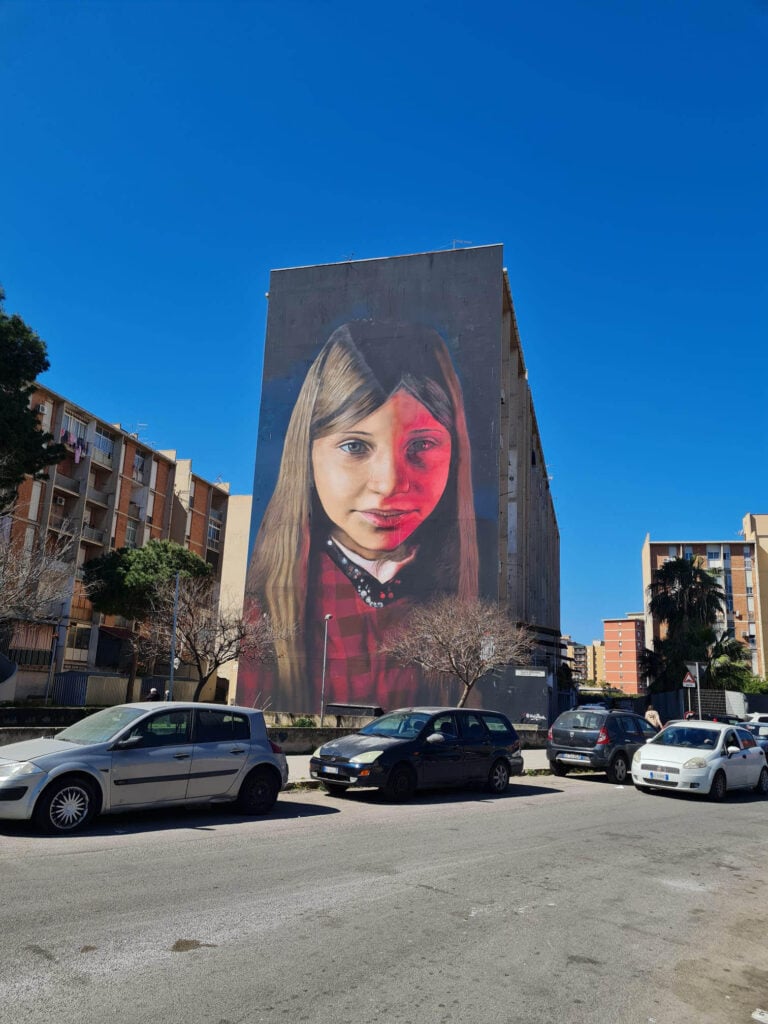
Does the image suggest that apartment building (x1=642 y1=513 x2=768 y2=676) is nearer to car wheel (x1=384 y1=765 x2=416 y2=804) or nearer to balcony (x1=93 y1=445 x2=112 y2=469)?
balcony (x1=93 y1=445 x2=112 y2=469)

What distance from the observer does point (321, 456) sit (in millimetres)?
44594

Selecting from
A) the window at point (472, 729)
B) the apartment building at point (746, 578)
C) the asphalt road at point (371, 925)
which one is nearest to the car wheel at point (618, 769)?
the window at point (472, 729)

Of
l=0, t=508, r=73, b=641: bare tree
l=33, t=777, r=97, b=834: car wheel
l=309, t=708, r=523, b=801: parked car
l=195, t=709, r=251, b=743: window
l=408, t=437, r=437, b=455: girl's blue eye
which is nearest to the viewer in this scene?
l=33, t=777, r=97, b=834: car wheel

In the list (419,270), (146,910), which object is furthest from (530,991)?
A: (419,270)

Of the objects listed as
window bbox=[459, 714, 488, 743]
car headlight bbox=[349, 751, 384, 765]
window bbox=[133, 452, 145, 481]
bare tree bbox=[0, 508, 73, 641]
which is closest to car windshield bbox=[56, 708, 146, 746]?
car headlight bbox=[349, 751, 384, 765]

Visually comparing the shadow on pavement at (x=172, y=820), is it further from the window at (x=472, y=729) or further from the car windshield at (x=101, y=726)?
the window at (x=472, y=729)

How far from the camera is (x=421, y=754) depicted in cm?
1238

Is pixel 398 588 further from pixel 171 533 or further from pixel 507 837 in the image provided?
pixel 507 837

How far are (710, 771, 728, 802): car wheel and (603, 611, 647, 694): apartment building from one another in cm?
12317

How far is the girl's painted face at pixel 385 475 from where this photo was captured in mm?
42062

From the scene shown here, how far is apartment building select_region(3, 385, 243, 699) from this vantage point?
145 ft

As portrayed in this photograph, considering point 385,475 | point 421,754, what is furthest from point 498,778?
point 385,475

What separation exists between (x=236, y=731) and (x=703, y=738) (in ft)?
30.9

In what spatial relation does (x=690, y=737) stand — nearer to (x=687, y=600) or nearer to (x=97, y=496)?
(x=687, y=600)
